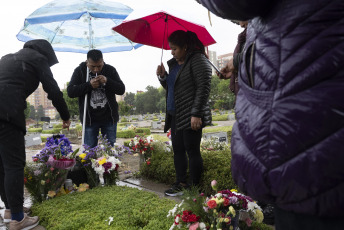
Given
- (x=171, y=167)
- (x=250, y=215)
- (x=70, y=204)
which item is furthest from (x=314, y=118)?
(x=171, y=167)

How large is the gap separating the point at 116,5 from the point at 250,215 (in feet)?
11.6

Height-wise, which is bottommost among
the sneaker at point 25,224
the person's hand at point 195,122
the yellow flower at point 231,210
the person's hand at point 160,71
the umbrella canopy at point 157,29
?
the sneaker at point 25,224

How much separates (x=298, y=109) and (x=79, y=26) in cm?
458

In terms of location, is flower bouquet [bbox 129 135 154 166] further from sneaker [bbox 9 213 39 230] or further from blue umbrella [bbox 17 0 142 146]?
sneaker [bbox 9 213 39 230]

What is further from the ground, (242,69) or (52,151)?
(242,69)

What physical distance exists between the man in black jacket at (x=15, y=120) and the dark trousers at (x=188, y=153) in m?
1.66

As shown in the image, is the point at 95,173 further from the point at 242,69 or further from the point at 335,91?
the point at 335,91

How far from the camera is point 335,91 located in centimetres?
72

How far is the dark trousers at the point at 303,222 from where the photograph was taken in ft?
2.50

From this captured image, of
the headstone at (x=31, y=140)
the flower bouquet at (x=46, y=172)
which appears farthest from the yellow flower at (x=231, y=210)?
the headstone at (x=31, y=140)

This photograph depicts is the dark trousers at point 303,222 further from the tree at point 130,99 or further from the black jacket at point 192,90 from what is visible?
the tree at point 130,99

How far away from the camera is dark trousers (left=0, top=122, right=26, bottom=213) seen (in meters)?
2.52

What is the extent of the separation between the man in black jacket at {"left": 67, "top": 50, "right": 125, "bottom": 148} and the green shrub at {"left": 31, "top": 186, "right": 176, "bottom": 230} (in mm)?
997

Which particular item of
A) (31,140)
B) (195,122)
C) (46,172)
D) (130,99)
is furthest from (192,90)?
(130,99)
